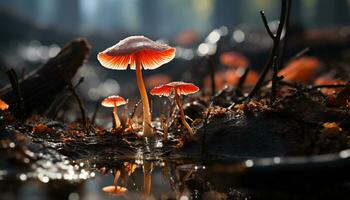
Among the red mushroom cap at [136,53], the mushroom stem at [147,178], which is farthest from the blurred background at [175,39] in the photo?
the mushroom stem at [147,178]

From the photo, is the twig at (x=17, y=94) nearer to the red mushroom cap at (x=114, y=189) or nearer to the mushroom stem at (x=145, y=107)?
the mushroom stem at (x=145, y=107)

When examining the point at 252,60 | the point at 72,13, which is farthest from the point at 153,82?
the point at 72,13

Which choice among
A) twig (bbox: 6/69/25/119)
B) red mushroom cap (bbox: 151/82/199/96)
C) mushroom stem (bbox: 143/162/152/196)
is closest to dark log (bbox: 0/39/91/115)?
twig (bbox: 6/69/25/119)

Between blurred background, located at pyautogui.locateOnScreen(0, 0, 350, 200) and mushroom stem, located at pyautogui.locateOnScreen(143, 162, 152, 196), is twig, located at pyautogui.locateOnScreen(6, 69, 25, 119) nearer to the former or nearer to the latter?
blurred background, located at pyautogui.locateOnScreen(0, 0, 350, 200)

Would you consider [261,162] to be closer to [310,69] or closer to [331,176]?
[331,176]

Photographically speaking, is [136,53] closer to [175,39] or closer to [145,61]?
[145,61]
